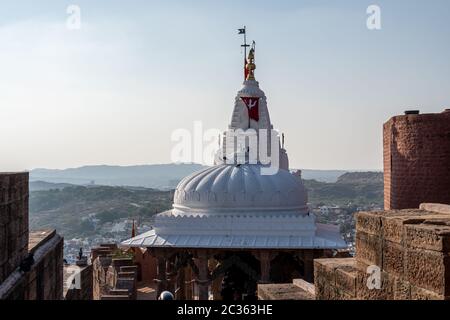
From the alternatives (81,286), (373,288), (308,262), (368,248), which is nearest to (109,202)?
(81,286)

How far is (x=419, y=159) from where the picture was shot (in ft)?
29.1

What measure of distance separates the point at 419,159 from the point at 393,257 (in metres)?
5.55

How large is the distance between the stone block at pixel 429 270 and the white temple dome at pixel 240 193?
1033 cm

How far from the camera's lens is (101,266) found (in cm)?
1700

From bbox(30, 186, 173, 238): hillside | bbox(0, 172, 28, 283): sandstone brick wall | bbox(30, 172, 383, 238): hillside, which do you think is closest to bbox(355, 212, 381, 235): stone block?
bbox(0, 172, 28, 283): sandstone brick wall

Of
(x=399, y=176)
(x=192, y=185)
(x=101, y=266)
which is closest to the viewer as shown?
(x=399, y=176)

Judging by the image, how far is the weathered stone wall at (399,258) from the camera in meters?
3.22

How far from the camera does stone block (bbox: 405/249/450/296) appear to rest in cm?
315

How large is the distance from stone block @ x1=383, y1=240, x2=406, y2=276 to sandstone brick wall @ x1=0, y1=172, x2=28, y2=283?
472cm

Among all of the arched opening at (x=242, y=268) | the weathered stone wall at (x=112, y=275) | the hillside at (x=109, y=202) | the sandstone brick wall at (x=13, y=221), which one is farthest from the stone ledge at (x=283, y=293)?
the hillside at (x=109, y=202)

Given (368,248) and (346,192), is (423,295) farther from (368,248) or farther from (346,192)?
(346,192)

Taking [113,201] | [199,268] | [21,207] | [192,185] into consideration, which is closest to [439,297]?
[21,207]

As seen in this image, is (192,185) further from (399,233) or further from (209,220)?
(399,233)

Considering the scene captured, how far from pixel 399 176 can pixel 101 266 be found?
10692 millimetres
